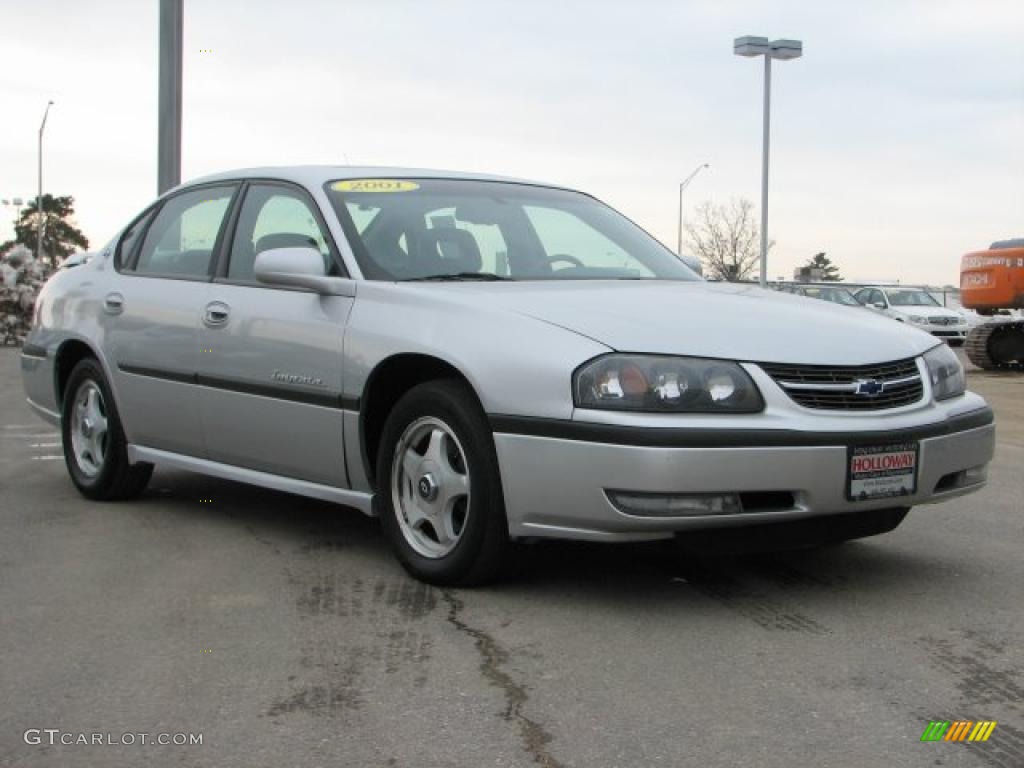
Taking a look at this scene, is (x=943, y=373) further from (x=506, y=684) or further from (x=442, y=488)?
(x=506, y=684)

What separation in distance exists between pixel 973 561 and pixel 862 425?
1.24m

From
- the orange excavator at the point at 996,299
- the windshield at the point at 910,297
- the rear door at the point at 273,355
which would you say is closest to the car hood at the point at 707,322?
the rear door at the point at 273,355

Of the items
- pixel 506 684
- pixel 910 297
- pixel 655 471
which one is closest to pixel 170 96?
pixel 655 471

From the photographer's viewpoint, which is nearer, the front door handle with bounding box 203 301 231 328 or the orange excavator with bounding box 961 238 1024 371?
the front door handle with bounding box 203 301 231 328

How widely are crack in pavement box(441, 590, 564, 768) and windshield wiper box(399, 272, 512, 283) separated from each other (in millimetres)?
1176

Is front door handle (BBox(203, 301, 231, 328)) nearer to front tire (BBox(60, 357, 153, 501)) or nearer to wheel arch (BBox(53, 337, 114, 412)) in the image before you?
front tire (BBox(60, 357, 153, 501))

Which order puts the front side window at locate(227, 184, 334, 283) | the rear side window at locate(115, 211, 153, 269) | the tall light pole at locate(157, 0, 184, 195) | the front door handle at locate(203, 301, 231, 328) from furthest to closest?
the tall light pole at locate(157, 0, 184, 195) < the rear side window at locate(115, 211, 153, 269) < the front door handle at locate(203, 301, 231, 328) < the front side window at locate(227, 184, 334, 283)

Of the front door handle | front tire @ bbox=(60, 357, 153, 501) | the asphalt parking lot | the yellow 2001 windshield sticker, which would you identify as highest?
the yellow 2001 windshield sticker

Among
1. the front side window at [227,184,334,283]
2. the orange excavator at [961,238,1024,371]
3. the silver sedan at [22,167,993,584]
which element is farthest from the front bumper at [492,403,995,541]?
the orange excavator at [961,238,1024,371]

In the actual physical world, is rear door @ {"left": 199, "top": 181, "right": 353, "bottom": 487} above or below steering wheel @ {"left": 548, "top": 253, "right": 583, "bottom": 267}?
below

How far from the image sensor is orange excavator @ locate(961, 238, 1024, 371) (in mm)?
21812

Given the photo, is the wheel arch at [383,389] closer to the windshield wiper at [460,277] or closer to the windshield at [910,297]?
the windshield wiper at [460,277]

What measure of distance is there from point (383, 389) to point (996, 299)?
18.5 metres

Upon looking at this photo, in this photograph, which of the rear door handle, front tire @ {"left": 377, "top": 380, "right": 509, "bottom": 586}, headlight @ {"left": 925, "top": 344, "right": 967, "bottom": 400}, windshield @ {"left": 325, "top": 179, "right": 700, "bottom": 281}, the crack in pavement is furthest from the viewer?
the rear door handle
